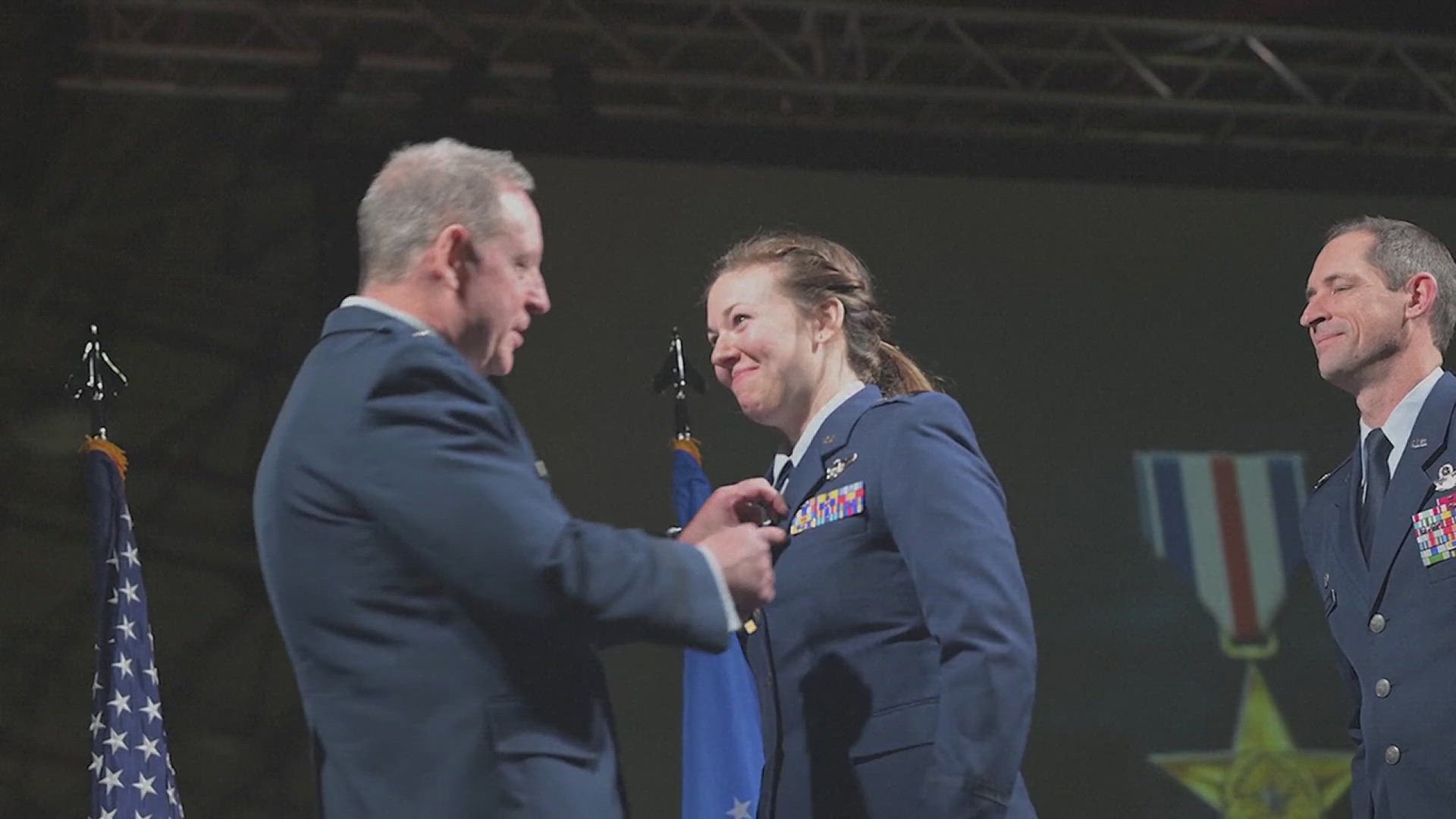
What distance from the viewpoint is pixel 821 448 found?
2.28 m

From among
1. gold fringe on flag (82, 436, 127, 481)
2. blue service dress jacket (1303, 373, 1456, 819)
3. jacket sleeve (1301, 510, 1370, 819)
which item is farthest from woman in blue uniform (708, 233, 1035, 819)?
gold fringe on flag (82, 436, 127, 481)

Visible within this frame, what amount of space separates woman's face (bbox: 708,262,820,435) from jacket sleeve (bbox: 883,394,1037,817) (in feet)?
0.95

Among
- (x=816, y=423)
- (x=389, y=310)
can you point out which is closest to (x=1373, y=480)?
(x=816, y=423)

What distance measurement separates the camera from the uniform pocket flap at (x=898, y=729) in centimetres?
200

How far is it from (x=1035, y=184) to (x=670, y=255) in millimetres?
1367

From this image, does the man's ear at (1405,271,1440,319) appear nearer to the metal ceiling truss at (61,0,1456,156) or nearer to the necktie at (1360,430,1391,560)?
the necktie at (1360,430,1391,560)

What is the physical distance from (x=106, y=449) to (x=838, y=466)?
8.44 ft

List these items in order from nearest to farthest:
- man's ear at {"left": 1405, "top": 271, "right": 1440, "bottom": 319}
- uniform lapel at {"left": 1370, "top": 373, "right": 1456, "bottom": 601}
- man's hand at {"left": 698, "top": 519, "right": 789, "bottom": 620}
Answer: man's hand at {"left": 698, "top": 519, "right": 789, "bottom": 620} → uniform lapel at {"left": 1370, "top": 373, "right": 1456, "bottom": 601} → man's ear at {"left": 1405, "top": 271, "right": 1440, "bottom": 319}

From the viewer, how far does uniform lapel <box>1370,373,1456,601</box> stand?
2.67m

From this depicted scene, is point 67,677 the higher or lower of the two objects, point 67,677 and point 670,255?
the lower

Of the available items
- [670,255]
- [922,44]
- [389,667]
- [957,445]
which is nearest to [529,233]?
[389,667]

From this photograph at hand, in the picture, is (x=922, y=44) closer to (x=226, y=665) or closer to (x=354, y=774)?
(x=226, y=665)

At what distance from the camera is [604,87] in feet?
19.5

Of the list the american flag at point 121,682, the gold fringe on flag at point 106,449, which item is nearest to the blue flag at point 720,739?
the american flag at point 121,682
